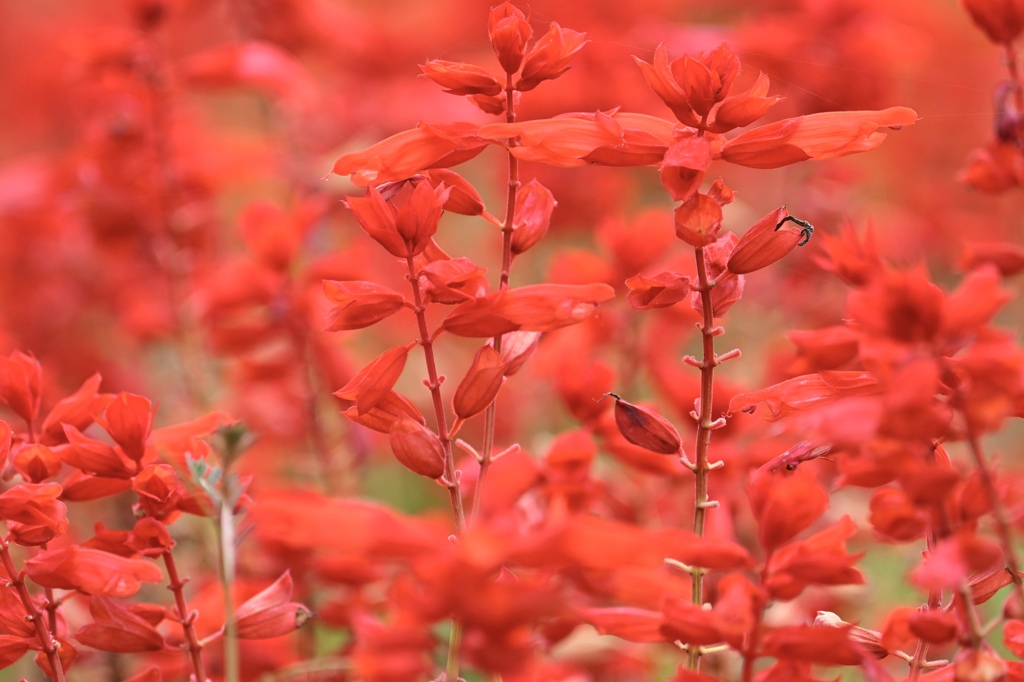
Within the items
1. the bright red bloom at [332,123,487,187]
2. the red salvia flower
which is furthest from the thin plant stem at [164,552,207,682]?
the bright red bloom at [332,123,487,187]

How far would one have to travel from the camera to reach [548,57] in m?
0.50

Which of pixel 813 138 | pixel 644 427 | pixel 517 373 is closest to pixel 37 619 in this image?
pixel 644 427

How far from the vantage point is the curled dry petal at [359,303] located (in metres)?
0.48

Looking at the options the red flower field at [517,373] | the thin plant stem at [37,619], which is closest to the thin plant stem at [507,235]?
the red flower field at [517,373]

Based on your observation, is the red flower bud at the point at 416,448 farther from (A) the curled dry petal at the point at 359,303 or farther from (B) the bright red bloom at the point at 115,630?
(B) the bright red bloom at the point at 115,630

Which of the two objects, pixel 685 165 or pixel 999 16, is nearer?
pixel 685 165

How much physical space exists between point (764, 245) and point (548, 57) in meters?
0.14

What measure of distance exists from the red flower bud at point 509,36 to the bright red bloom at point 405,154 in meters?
0.04

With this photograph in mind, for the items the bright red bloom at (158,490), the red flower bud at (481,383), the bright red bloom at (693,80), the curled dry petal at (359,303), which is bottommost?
the bright red bloom at (158,490)

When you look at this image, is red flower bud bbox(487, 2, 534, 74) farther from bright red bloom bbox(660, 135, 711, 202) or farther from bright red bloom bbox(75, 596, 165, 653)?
bright red bloom bbox(75, 596, 165, 653)

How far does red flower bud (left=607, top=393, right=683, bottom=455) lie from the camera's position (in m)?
0.51

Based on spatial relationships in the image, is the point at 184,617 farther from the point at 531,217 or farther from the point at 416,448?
the point at 531,217

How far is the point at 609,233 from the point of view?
0.93 metres

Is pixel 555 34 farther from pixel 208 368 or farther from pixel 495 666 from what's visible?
pixel 208 368
